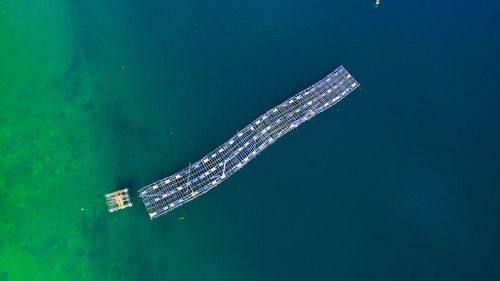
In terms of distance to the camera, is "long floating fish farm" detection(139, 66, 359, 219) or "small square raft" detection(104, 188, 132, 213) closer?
"small square raft" detection(104, 188, 132, 213)

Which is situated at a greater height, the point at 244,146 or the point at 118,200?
the point at 118,200

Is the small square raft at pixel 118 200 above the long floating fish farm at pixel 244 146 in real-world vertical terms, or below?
above

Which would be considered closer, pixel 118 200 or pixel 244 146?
pixel 118 200

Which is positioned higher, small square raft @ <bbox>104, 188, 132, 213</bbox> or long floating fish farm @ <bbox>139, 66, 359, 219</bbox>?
small square raft @ <bbox>104, 188, 132, 213</bbox>

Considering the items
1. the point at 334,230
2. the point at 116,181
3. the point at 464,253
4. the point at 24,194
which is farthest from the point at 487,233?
the point at 24,194
